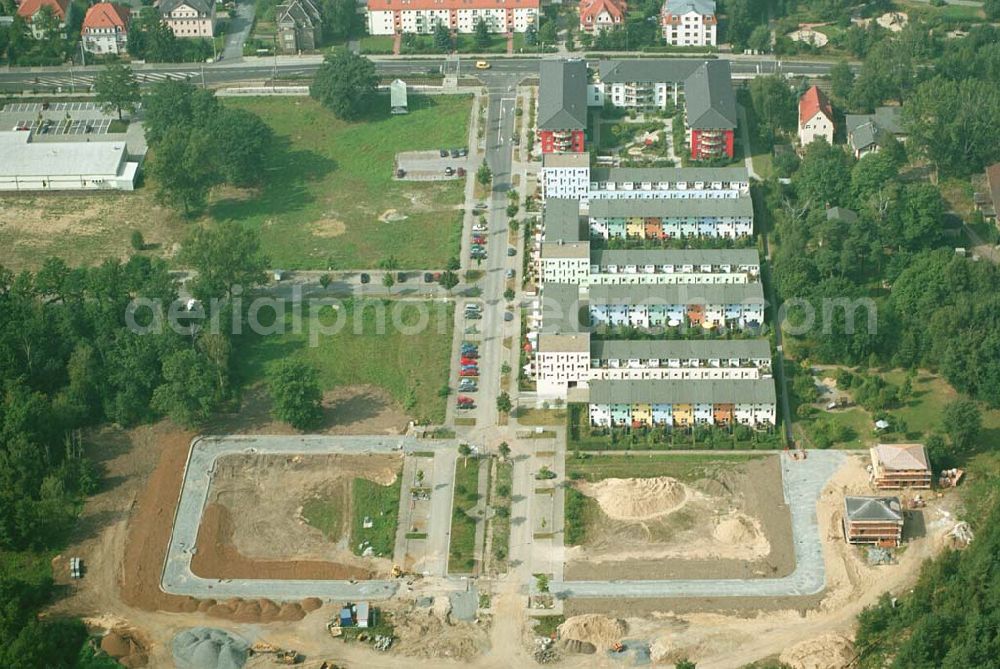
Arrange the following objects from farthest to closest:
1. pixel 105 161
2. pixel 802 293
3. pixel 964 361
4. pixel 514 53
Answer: pixel 514 53, pixel 105 161, pixel 802 293, pixel 964 361

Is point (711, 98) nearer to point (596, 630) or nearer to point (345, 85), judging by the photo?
point (345, 85)

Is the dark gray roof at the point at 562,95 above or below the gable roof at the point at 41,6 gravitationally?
below

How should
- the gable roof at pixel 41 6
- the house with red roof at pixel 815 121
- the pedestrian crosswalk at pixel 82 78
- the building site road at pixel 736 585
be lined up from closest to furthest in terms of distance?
the building site road at pixel 736 585 → the house with red roof at pixel 815 121 → the pedestrian crosswalk at pixel 82 78 → the gable roof at pixel 41 6

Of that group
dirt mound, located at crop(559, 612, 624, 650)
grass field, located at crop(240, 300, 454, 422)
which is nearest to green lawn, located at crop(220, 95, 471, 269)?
grass field, located at crop(240, 300, 454, 422)

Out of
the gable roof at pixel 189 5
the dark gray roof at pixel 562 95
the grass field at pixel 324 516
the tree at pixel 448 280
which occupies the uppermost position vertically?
the gable roof at pixel 189 5

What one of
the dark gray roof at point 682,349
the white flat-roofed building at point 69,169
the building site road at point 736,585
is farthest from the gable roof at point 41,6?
the building site road at point 736,585

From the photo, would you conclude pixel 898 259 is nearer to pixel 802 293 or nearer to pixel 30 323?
pixel 802 293

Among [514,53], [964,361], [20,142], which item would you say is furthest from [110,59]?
[964,361]

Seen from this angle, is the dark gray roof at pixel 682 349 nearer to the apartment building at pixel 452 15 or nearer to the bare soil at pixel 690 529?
the bare soil at pixel 690 529
